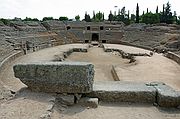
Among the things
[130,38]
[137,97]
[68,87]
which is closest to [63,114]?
[68,87]

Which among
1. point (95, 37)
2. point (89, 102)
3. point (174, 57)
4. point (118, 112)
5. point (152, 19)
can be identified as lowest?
point (174, 57)

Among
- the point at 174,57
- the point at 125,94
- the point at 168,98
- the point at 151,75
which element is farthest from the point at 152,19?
the point at 168,98

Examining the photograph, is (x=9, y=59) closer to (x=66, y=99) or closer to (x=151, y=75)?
(x=151, y=75)

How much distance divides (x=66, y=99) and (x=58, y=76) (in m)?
0.80

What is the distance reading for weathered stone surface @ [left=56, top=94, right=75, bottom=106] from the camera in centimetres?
753

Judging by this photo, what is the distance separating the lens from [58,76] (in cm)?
762

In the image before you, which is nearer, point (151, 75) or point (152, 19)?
point (151, 75)

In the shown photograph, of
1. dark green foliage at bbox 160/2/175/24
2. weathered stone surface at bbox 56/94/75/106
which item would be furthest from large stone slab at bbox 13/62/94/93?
dark green foliage at bbox 160/2/175/24

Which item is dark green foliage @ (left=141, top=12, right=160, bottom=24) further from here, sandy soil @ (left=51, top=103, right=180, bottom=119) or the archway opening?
sandy soil @ (left=51, top=103, right=180, bottom=119)

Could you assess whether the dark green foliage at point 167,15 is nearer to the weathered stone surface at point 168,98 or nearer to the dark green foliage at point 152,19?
the dark green foliage at point 152,19

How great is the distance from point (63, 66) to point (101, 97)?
1.72 m

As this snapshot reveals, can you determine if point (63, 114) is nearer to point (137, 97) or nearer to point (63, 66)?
point (63, 66)

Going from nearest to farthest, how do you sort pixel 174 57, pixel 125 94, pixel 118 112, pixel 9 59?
pixel 118 112, pixel 125 94, pixel 9 59, pixel 174 57

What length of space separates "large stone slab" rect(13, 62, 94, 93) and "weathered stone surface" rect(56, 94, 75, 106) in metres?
0.17
